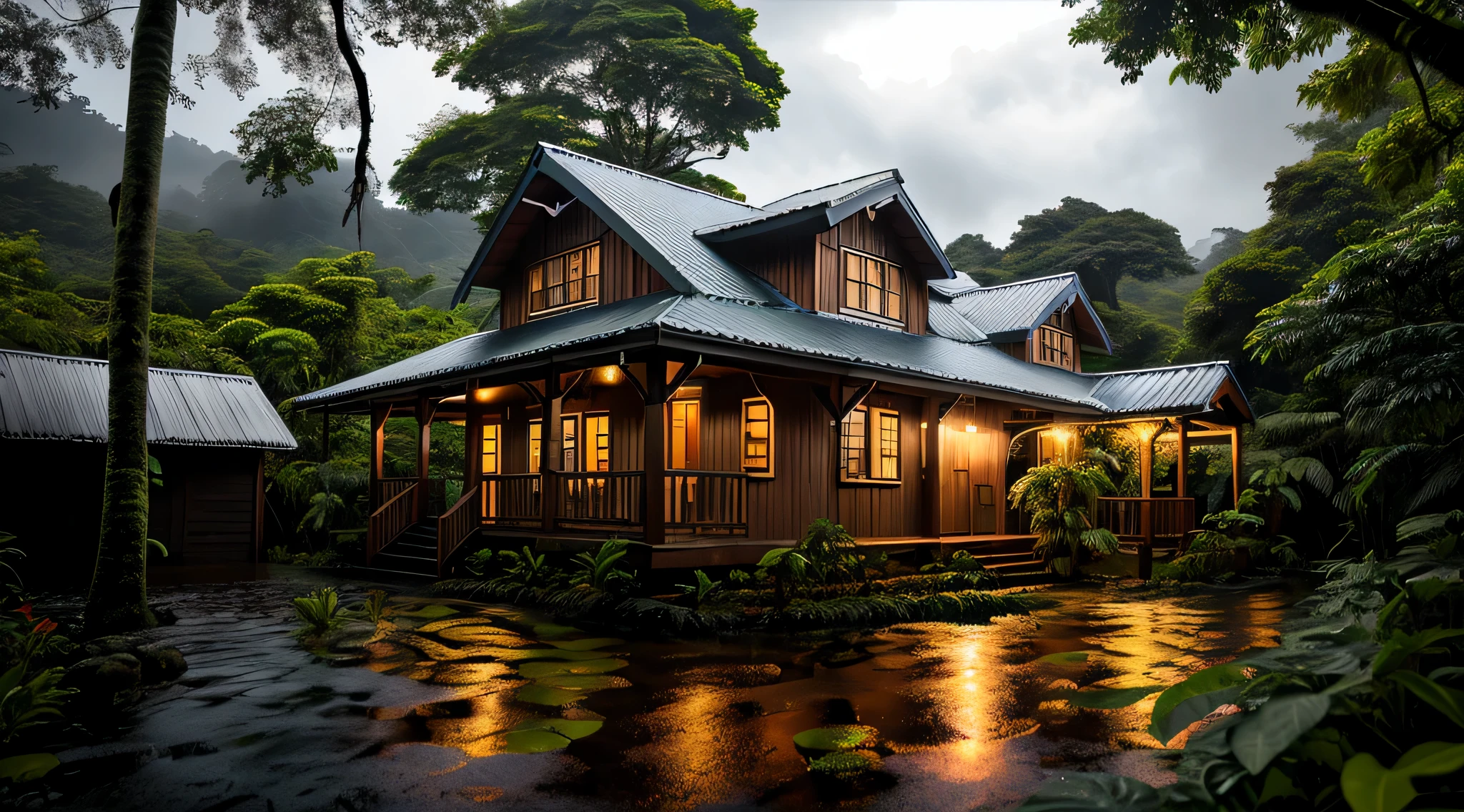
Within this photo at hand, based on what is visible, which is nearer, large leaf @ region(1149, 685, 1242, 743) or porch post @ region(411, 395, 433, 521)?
large leaf @ region(1149, 685, 1242, 743)

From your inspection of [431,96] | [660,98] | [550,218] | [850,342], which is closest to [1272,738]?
[850,342]

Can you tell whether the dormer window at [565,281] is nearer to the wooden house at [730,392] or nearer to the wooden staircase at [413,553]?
the wooden house at [730,392]

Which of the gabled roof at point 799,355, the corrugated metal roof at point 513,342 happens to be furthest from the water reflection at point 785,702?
the corrugated metal roof at point 513,342

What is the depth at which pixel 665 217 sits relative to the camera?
54.5ft

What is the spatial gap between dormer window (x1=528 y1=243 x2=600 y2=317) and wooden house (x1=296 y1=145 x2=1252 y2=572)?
56 millimetres

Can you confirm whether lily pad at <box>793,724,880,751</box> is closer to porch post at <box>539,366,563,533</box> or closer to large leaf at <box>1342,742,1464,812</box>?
large leaf at <box>1342,742,1464,812</box>

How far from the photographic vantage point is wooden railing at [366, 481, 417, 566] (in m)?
17.0

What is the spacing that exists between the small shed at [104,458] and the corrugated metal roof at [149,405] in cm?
2

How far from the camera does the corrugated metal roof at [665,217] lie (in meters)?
14.3

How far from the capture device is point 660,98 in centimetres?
3067

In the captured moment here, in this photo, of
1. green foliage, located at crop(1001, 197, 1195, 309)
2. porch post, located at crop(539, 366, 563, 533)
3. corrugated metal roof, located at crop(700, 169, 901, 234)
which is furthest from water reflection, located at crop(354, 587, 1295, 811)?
green foliage, located at crop(1001, 197, 1195, 309)

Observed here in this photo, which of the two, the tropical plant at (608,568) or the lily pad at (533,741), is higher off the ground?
the tropical plant at (608,568)

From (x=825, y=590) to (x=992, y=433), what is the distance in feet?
28.2

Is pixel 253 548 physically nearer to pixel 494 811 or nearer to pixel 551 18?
pixel 494 811
